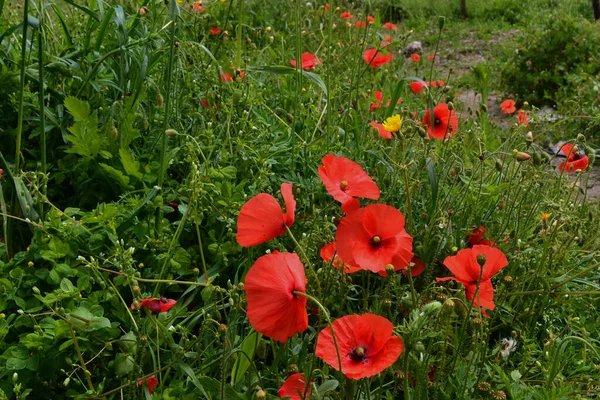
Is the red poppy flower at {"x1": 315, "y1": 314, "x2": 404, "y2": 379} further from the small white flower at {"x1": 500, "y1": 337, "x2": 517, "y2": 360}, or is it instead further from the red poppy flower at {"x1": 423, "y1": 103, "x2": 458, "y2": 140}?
the red poppy flower at {"x1": 423, "y1": 103, "x2": 458, "y2": 140}

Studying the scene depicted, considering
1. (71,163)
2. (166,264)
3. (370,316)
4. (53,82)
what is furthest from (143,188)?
(370,316)

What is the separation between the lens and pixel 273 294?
117 cm

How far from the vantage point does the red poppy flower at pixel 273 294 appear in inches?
45.8

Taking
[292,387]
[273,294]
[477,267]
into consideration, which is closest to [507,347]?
[477,267]

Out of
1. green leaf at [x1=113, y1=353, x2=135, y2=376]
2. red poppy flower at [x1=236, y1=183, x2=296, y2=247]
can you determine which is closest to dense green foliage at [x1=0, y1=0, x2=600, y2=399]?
green leaf at [x1=113, y1=353, x2=135, y2=376]

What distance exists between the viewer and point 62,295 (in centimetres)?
135

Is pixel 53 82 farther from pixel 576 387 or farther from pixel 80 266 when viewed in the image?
pixel 576 387

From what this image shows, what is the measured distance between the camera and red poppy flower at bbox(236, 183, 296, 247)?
1.29 m

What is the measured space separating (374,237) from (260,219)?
262 millimetres

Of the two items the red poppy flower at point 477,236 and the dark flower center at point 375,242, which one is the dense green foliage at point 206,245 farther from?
the dark flower center at point 375,242

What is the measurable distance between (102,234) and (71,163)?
1.43 feet

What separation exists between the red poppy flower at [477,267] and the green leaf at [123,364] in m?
0.69

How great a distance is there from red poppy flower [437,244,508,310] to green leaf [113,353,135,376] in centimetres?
69

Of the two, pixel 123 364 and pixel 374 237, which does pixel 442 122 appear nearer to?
pixel 374 237
